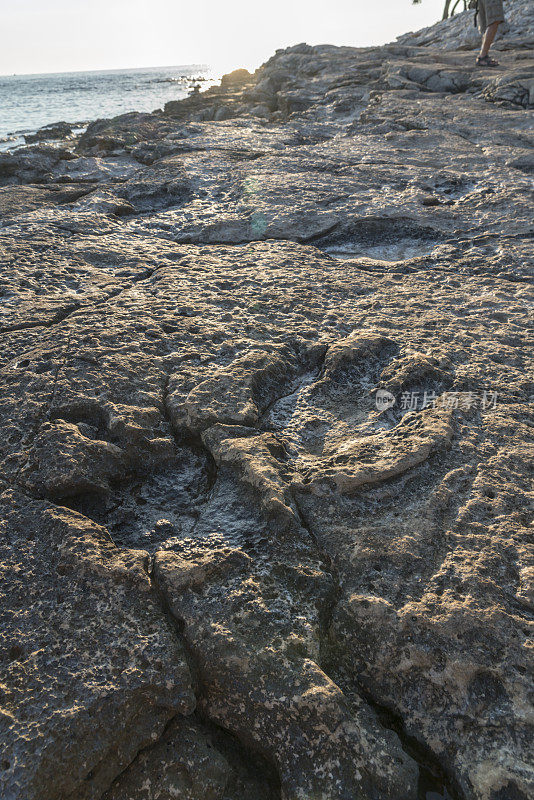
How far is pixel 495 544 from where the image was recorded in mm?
1348

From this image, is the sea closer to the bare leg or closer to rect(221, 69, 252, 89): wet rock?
rect(221, 69, 252, 89): wet rock

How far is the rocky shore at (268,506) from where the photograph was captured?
1.05 m

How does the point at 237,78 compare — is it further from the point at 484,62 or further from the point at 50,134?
the point at 484,62

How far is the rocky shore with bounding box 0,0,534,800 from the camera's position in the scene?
1.05 metres

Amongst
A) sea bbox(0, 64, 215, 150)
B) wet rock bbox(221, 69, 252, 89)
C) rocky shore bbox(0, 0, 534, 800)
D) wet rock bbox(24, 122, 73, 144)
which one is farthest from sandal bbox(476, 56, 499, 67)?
wet rock bbox(221, 69, 252, 89)

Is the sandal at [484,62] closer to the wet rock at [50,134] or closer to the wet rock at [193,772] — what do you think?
the wet rock at [50,134]

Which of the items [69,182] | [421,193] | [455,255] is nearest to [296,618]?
[455,255]

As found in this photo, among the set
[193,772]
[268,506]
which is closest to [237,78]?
[268,506]

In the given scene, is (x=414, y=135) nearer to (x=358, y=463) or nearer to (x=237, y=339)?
(x=237, y=339)

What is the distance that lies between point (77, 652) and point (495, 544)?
111 cm

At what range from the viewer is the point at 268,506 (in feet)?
4.75

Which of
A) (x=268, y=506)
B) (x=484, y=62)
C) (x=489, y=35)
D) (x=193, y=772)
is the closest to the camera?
(x=193, y=772)

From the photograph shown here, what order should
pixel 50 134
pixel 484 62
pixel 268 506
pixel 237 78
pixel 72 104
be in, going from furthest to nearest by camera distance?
1. pixel 72 104
2. pixel 237 78
3. pixel 50 134
4. pixel 484 62
5. pixel 268 506

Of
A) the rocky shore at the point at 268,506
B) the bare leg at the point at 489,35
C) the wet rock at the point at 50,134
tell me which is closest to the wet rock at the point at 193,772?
the rocky shore at the point at 268,506
